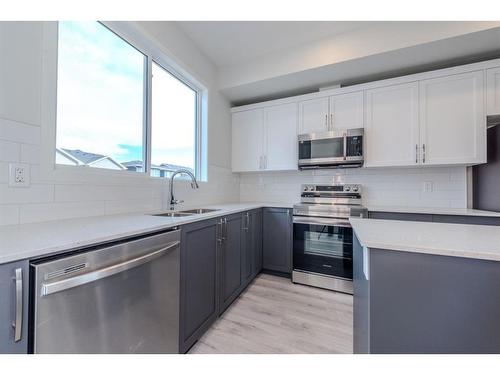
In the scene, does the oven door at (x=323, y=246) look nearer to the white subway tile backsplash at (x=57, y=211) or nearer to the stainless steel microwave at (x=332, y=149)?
the stainless steel microwave at (x=332, y=149)

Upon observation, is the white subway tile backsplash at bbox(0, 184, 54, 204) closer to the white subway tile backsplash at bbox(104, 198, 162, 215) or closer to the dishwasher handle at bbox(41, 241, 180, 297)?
the white subway tile backsplash at bbox(104, 198, 162, 215)

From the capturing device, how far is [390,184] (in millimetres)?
2664

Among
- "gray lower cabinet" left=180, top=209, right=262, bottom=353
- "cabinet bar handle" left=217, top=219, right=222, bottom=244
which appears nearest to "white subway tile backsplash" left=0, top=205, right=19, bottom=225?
"gray lower cabinet" left=180, top=209, right=262, bottom=353

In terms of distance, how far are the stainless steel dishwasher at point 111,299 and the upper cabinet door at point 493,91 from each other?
9.83 feet

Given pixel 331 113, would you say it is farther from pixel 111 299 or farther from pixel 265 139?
pixel 111 299

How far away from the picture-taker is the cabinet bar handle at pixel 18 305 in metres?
0.63

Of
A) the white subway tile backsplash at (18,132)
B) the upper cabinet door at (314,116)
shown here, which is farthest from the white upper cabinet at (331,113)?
the white subway tile backsplash at (18,132)

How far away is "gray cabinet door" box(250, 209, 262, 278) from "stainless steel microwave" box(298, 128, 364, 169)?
89 centimetres

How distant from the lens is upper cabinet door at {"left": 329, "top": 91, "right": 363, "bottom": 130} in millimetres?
2512

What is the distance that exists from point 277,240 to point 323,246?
0.54 meters

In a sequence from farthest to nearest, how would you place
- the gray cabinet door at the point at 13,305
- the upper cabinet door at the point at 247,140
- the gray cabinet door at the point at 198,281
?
the upper cabinet door at the point at 247,140, the gray cabinet door at the point at 198,281, the gray cabinet door at the point at 13,305

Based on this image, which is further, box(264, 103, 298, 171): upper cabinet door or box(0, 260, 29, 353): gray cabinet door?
box(264, 103, 298, 171): upper cabinet door

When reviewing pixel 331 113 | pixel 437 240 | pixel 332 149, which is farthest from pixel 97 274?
pixel 331 113
